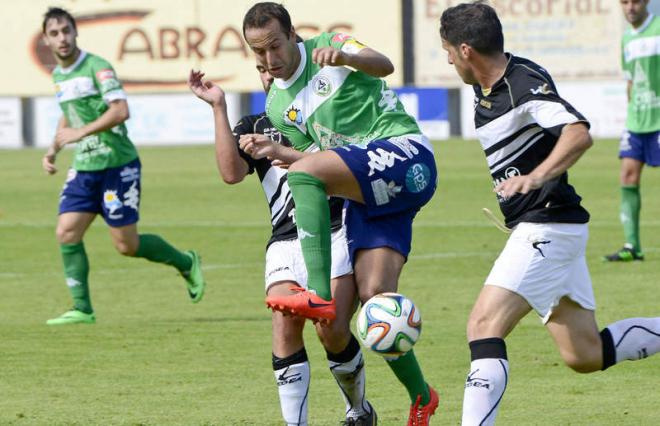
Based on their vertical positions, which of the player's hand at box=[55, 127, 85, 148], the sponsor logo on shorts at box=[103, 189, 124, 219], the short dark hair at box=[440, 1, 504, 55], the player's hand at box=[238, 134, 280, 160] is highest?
the short dark hair at box=[440, 1, 504, 55]

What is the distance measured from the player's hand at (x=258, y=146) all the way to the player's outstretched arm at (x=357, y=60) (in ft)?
1.51

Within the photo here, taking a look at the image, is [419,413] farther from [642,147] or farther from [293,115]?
[642,147]

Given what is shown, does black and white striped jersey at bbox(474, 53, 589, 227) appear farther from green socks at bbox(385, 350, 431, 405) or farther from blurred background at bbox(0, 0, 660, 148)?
blurred background at bbox(0, 0, 660, 148)

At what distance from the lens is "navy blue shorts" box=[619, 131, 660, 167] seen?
564 inches

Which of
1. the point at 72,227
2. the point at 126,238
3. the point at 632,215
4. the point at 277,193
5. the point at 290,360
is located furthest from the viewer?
the point at 632,215

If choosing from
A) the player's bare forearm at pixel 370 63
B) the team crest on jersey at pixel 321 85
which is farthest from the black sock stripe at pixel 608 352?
the team crest on jersey at pixel 321 85

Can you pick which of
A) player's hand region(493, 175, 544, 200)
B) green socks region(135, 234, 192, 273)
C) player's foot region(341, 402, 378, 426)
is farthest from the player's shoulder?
green socks region(135, 234, 192, 273)

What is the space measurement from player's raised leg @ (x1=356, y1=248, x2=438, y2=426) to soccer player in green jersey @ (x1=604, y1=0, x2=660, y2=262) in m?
7.38

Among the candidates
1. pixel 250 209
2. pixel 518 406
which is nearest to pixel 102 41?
pixel 250 209

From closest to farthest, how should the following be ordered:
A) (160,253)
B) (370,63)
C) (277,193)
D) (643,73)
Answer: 1. (370,63)
2. (277,193)
3. (160,253)
4. (643,73)

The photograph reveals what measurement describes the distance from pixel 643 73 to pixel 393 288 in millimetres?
8577

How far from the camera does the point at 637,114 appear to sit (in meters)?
14.5

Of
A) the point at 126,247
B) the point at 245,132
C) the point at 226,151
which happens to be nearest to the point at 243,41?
the point at 126,247

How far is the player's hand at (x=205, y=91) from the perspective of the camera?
7285 mm
